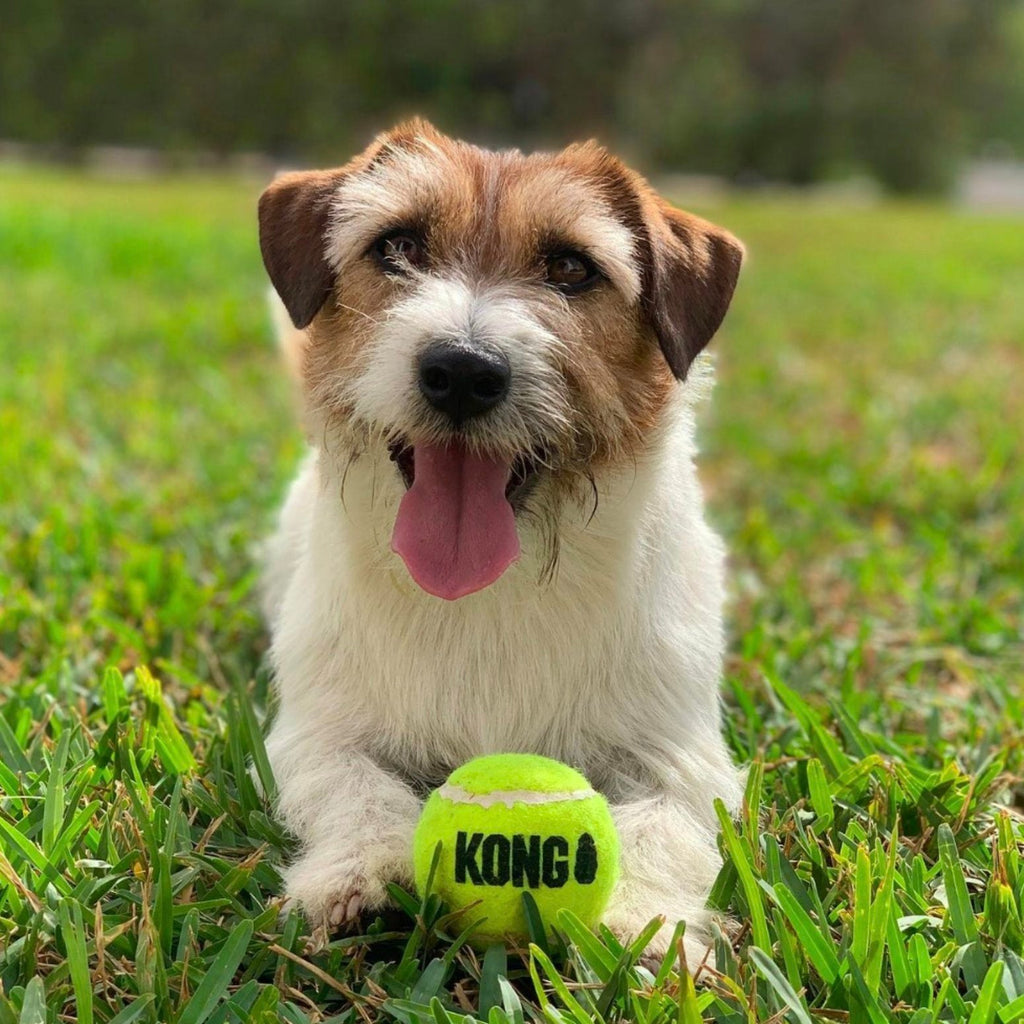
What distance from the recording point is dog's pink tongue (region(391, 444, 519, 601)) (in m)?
2.86

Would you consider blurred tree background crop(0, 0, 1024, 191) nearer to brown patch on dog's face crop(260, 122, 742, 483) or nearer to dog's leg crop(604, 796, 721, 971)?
brown patch on dog's face crop(260, 122, 742, 483)

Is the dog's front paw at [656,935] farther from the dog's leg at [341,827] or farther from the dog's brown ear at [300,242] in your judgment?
the dog's brown ear at [300,242]

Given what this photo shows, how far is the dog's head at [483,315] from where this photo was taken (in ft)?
9.08

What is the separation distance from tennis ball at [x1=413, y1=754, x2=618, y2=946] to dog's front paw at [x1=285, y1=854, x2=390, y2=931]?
10 cm

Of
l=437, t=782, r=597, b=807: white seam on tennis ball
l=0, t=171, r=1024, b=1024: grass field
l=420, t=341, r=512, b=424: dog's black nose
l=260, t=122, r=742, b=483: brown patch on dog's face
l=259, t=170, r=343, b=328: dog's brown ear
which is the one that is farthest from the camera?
l=259, t=170, r=343, b=328: dog's brown ear

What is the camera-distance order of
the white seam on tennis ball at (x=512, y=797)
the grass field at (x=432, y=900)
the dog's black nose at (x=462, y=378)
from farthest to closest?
the dog's black nose at (x=462, y=378) < the white seam on tennis ball at (x=512, y=797) < the grass field at (x=432, y=900)

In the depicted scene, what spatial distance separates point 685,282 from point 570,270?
0.31m

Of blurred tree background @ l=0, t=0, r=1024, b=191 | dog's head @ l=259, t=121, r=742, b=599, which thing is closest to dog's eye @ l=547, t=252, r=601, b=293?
dog's head @ l=259, t=121, r=742, b=599

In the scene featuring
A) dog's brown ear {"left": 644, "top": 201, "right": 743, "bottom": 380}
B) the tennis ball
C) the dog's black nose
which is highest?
dog's brown ear {"left": 644, "top": 201, "right": 743, "bottom": 380}

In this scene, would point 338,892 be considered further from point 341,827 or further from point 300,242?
point 300,242

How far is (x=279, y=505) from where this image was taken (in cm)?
562

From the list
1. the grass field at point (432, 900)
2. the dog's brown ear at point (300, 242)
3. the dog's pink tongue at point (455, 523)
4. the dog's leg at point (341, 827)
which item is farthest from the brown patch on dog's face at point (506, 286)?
the grass field at point (432, 900)

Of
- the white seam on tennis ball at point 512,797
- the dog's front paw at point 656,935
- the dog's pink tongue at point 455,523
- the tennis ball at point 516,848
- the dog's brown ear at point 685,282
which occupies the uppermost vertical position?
the dog's brown ear at point 685,282

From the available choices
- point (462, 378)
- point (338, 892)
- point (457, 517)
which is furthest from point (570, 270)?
point (338, 892)
